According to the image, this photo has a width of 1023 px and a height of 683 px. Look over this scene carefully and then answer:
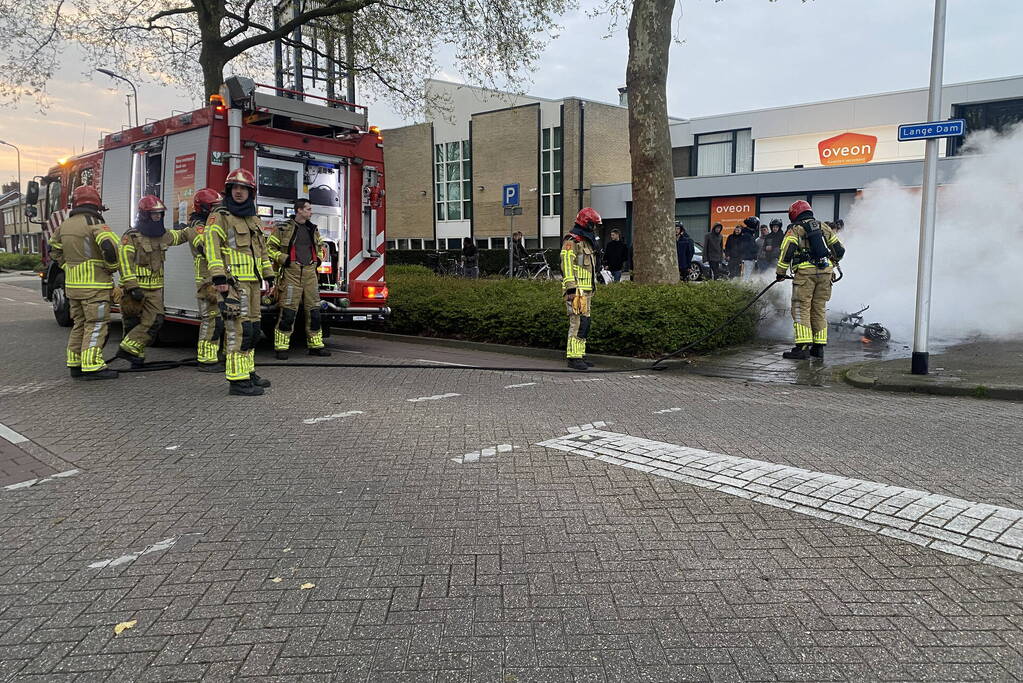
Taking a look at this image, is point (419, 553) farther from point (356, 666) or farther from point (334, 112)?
point (334, 112)

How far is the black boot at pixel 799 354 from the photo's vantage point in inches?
377

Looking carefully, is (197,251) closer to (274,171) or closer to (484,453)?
(274,171)

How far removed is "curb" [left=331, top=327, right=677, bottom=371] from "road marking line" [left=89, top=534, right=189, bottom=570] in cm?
668

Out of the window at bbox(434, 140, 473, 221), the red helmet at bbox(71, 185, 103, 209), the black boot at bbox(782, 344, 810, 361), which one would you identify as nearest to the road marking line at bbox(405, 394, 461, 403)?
the red helmet at bbox(71, 185, 103, 209)

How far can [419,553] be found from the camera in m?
3.43

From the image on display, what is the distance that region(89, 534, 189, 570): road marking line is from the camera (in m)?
3.38

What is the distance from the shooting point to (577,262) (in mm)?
9320

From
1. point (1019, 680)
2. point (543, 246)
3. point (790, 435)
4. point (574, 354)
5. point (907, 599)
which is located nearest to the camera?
point (1019, 680)

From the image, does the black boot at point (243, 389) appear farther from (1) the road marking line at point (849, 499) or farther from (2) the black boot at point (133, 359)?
(1) the road marking line at point (849, 499)

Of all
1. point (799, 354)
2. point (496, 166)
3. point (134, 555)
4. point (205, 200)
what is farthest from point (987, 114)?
point (134, 555)

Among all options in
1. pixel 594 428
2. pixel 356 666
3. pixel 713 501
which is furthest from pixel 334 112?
pixel 356 666

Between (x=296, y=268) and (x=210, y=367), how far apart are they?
68.6 inches

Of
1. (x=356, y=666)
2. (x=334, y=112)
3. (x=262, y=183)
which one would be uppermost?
(x=334, y=112)

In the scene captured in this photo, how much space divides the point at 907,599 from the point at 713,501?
1195 mm
